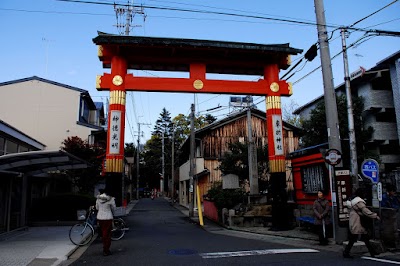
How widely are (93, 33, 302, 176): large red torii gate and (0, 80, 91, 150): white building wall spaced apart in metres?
13.3

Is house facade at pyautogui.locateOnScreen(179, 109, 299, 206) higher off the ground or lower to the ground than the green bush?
higher

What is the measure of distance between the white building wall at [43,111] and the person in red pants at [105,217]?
18100 millimetres

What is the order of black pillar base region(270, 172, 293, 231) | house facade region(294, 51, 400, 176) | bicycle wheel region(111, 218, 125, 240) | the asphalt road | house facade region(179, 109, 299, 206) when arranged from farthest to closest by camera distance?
house facade region(179, 109, 299, 206)
house facade region(294, 51, 400, 176)
black pillar base region(270, 172, 293, 231)
bicycle wheel region(111, 218, 125, 240)
the asphalt road

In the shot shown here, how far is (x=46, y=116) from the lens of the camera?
2727 cm

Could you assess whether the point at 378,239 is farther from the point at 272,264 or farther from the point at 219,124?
the point at 219,124

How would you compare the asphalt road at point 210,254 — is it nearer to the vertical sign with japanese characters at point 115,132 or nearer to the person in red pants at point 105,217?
the person in red pants at point 105,217

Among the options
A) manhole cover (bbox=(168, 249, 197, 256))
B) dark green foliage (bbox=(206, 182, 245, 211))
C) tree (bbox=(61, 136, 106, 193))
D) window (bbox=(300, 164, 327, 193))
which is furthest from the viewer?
Result: tree (bbox=(61, 136, 106, 193))

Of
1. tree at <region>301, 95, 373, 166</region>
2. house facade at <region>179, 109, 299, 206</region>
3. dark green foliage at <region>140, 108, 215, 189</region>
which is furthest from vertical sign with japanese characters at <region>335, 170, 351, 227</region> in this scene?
dark green foliage at <region>140, 108, 215, 189</region>

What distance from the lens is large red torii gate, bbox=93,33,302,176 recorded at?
563 inches

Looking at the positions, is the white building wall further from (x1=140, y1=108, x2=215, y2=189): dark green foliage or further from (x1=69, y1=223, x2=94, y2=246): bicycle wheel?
(x1=140, y1=108, x2=215, y2=189): dark green foliage

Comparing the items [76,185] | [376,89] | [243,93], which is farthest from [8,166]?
[376,89]

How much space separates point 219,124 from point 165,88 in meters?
16.7

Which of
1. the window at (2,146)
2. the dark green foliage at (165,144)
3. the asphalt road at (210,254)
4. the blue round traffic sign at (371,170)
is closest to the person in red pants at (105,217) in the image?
the asphalt road at (210,254)

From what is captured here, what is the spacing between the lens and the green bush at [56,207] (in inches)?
→ 722
